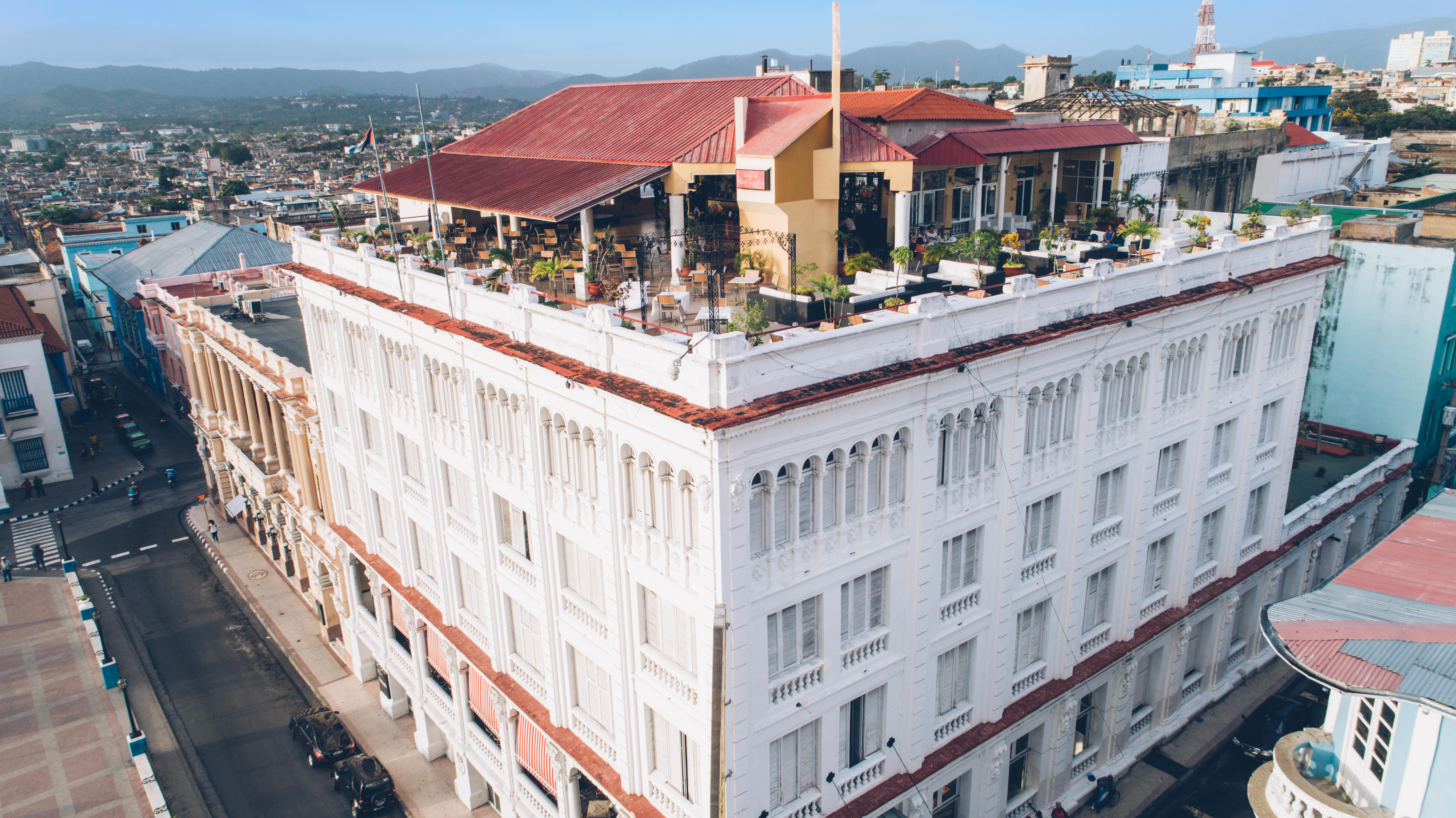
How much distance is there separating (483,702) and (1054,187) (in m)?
32.2

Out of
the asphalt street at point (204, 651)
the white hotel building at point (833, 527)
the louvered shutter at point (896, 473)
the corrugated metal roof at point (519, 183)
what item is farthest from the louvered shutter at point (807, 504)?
the asphalt street at point (204, 651)

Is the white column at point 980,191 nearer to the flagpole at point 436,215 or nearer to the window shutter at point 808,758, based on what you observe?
the flagpole at point 436,215

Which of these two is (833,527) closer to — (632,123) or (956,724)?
(956,724)

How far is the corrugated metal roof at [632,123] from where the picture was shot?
32.1 meters

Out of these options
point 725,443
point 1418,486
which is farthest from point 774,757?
point 1418,486

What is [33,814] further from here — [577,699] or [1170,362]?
[1170,362]

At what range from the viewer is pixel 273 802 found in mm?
37094

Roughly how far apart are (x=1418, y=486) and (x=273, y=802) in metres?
58.4

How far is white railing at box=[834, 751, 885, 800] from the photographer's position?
22.9 m

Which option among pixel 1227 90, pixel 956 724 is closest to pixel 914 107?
pixel 956 724

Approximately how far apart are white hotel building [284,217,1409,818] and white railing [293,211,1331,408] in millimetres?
95

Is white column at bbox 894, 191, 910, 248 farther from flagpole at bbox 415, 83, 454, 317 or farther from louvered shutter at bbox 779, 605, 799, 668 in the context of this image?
flagpole at bbox 415, 83, 454, 317

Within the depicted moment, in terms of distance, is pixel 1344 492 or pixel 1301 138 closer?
pixel 1344 492

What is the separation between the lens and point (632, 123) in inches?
1405
